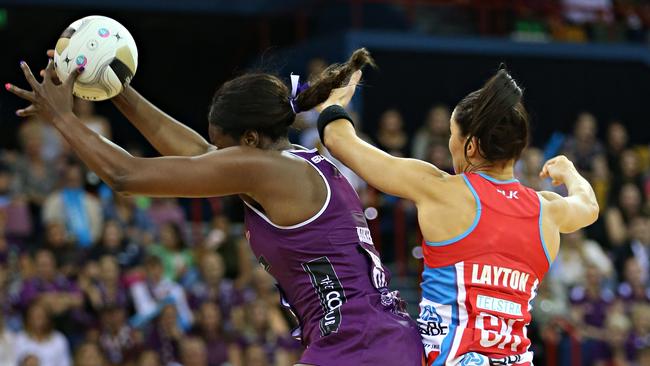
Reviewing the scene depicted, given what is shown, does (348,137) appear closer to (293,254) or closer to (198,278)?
(293,254)

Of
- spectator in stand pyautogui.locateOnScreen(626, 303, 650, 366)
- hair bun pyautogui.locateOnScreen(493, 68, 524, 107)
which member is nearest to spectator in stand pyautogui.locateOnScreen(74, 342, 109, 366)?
spectator in stand pyautogui.locateOnScreen(626, 303, 650, 366)

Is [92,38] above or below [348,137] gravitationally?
above

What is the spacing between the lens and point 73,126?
153 inches

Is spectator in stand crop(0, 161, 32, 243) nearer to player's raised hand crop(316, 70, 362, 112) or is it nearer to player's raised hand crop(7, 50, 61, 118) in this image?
player's raised hand crop(7, 50, 61, 118)

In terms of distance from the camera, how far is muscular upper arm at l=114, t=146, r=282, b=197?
12.6ft

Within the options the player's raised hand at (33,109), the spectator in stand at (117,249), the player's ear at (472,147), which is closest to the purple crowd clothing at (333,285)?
the player's ear at (472,147)

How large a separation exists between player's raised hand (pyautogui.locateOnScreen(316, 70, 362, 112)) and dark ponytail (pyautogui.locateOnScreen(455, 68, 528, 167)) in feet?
1.57

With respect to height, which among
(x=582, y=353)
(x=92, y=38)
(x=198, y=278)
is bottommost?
(x=582, y=353)

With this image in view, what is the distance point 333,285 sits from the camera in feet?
13.4

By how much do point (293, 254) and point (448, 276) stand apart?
0.60 meters

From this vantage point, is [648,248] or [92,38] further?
[648,248]

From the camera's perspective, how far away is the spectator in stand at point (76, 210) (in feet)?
37.0

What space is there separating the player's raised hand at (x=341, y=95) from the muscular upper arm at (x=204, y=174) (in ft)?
1.47

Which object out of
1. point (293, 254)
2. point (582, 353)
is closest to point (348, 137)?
point (293, 254)
